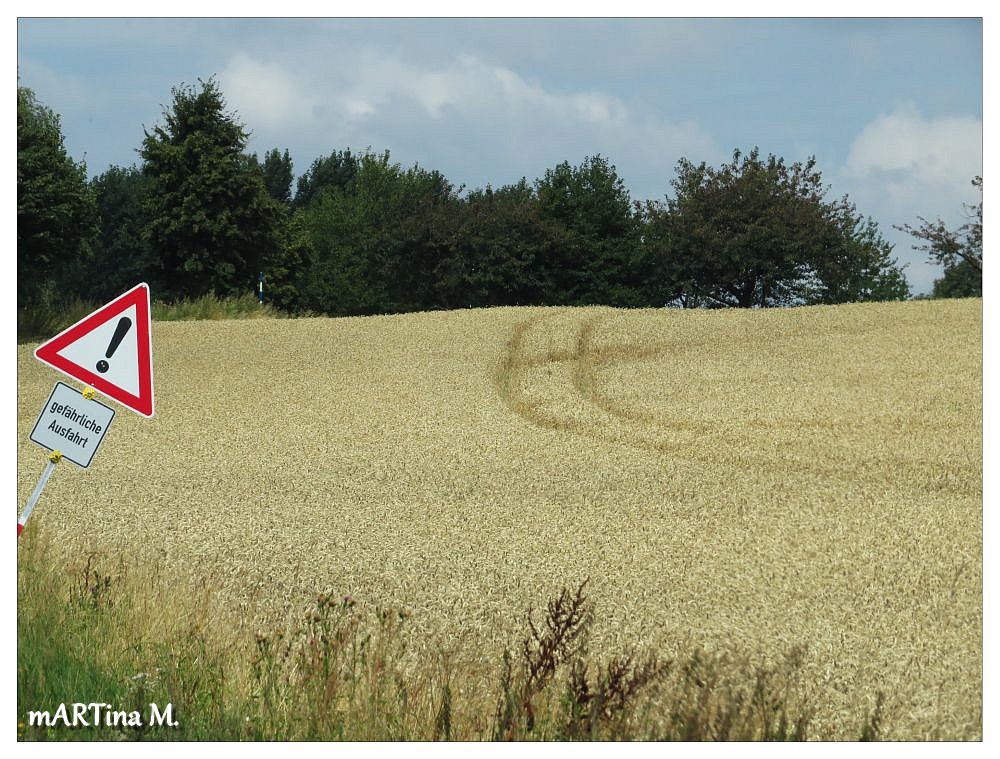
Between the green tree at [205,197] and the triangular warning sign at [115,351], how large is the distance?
1724 centimetres

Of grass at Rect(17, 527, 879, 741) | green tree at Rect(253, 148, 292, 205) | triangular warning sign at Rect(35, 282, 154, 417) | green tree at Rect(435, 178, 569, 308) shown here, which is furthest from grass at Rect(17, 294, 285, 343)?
green tree at Rect(253, 148, 292, 205)

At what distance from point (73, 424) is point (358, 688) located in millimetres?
1518

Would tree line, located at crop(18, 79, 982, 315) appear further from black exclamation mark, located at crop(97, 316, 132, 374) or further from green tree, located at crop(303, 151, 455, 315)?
black exclamation mark, located at crop(97, 316, 132, 374)

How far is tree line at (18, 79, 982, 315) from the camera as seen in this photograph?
2158 centimetres

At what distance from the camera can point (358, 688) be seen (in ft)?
13.8

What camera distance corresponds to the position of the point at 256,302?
68.9 feet

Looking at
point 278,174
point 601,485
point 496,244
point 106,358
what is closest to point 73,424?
point 106,358

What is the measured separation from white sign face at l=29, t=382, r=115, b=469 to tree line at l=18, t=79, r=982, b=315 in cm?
1678

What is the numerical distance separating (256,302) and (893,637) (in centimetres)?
1755

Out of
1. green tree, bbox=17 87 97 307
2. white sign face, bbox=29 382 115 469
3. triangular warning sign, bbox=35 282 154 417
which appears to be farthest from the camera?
green tree, bbox=17 87 97 307

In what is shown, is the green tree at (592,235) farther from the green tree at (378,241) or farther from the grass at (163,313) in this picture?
the grass at (163,313)

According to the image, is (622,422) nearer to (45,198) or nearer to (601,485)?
(601,485)

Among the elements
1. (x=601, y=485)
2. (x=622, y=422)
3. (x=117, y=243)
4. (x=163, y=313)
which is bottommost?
(x=601, y=485)

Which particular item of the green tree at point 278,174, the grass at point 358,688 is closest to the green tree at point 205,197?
the grass at point 358,688
